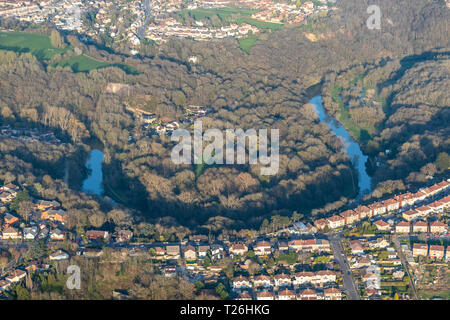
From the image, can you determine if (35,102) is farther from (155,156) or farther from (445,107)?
(445,107)

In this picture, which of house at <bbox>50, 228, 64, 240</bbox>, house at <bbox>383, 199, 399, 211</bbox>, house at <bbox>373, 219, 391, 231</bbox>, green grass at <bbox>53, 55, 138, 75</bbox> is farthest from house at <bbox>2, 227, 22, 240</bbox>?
green grass at <bbox>53, 55, 138, 75</bbox>

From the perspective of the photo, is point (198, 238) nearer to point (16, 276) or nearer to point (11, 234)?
point (16, 276)

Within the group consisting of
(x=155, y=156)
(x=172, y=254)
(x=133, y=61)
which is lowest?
(x=172, y=254)

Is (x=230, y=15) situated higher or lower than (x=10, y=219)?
higher

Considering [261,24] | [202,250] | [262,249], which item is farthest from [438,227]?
[261,24]

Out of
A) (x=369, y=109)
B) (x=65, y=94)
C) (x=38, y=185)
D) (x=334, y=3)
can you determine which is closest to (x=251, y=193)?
(x=38, y=185)
